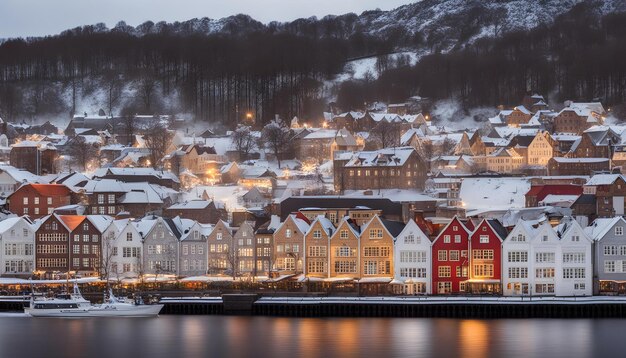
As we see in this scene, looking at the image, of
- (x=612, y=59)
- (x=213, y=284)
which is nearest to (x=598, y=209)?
(x=213, y=284)

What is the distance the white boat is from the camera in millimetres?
74062

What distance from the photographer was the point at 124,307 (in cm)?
7425

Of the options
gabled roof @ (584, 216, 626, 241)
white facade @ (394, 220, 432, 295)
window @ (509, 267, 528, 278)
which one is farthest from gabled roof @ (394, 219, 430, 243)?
gabled roof @ (584, 216, 626, 241)

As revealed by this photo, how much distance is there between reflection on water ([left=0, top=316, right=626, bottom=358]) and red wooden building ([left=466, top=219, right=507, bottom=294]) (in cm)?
781

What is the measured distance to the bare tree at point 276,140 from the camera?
14188 cm

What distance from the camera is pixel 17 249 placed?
3455 inches

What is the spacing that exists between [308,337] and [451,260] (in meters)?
17.2

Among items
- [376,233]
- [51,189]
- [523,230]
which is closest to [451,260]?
[523,230]

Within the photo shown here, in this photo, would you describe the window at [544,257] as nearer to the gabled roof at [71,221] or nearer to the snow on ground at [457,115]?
the gabled roof at [71,221]

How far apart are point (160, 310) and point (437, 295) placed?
17008 mm

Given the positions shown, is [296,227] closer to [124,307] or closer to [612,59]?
[124,307]

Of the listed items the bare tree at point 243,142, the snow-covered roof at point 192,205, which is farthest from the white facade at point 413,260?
the bare tree at point 243,142

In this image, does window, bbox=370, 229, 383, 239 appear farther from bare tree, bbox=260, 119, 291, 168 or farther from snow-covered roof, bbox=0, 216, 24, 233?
bare tree, bbox=260, 119, 291, 168

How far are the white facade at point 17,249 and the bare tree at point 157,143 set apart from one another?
45.6 m
